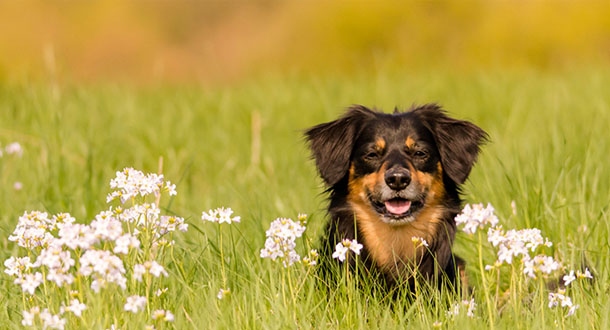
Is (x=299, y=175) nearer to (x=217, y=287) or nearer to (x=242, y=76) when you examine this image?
(x=217, y=287)

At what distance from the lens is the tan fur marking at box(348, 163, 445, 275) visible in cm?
407

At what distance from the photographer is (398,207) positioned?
13.1 feet

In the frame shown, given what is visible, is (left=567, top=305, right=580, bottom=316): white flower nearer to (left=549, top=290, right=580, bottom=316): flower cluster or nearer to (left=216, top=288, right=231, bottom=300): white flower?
(left=549, top=290, right=580, bottom=316): flower cluster

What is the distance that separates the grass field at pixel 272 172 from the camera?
10.3 ft

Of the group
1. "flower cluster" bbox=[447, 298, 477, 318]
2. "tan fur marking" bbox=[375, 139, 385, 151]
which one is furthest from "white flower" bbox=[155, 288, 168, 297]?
"tan fur marking" bbox=[375, 139, 385, 151]

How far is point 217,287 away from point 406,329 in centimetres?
87

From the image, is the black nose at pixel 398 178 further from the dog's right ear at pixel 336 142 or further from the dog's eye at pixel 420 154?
the dog's right ear at pixel 336 142

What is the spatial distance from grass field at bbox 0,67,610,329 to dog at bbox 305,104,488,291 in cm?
27

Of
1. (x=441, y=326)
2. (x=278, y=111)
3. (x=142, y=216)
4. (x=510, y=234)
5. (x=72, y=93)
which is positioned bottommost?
(x=441, y=326)

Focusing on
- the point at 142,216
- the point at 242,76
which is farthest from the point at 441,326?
the point at 242,76

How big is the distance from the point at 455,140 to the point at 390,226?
63cm

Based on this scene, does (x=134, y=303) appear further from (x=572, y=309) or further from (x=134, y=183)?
(x=572, y=309)

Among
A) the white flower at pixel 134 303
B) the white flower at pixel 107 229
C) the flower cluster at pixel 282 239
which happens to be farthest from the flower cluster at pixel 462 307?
the white flower at pixel 107 229

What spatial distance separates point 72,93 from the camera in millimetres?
9312
